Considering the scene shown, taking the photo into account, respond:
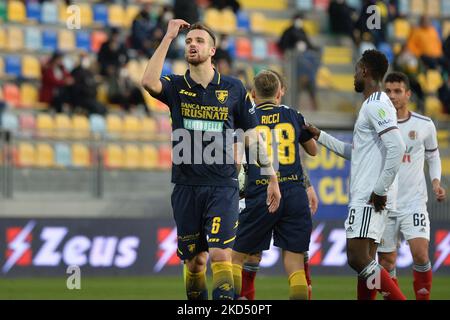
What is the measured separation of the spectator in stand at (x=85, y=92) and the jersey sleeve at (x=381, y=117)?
35.6 feet

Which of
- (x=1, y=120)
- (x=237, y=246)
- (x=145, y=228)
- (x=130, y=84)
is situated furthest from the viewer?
(x=130, y=84)

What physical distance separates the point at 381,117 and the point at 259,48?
48.1 ft

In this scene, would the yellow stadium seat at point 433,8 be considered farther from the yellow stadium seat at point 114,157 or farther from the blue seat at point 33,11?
the yellow stadium seat at point 114,157

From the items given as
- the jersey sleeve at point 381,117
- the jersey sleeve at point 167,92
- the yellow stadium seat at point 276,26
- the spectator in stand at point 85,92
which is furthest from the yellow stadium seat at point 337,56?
the jersey sleeve at point 167,92

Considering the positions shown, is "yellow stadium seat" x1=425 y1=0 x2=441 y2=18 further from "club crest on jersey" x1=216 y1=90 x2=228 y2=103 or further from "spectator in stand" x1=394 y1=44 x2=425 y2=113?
"club crest on jersey" x1=216 y1=90 x2=228 y2=103

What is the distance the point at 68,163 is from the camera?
1689 cm

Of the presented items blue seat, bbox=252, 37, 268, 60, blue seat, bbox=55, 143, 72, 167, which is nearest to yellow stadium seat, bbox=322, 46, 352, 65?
blue seat, bbox=252, 37, 268, 60

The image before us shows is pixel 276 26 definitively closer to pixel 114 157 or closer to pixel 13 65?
pixel 13 65

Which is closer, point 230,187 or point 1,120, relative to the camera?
point 230,187

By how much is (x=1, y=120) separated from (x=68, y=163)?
2.76 metres

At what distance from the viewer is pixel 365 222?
9.31m

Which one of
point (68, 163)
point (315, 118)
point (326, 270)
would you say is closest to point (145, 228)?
point (68, 163)

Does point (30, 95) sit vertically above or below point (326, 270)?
above
